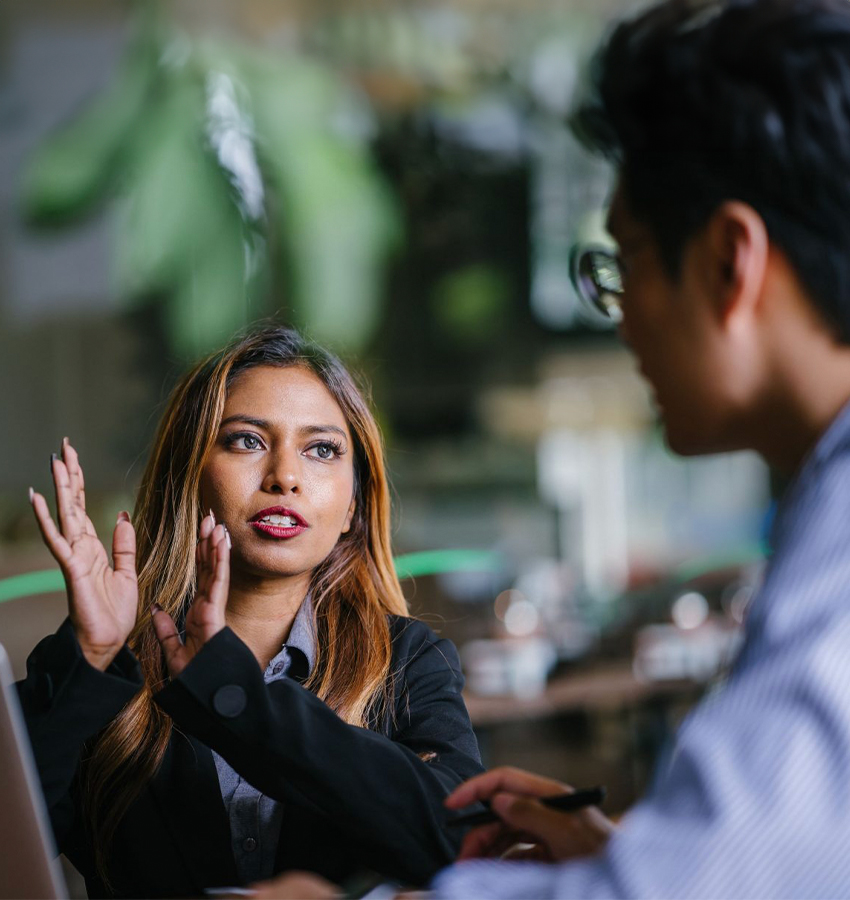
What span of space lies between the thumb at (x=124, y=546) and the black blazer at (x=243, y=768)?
0.06 m

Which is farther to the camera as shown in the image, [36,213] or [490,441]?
[490,441]

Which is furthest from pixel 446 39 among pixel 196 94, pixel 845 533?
pixel 845 533

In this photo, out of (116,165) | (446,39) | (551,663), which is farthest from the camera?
(446,39)

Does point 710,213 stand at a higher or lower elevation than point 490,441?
higher

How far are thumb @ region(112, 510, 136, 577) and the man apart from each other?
0.28 meters

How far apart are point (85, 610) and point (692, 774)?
47cm

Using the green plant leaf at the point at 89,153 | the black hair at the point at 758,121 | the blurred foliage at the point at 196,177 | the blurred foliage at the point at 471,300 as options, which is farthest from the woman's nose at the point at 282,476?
the blurred foliage at the point at 471,300

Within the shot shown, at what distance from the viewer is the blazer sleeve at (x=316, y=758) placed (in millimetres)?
800

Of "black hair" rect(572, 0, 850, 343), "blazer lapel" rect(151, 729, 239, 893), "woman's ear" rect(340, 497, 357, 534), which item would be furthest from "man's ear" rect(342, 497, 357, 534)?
"black hair" rect(572, 0, 850, 343)

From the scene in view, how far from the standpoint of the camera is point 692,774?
1.94 ft

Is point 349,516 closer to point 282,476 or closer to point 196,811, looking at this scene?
point 282,476

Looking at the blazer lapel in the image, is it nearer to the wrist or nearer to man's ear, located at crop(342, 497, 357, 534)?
the wrist

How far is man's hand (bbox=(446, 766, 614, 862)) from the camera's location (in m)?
0.80

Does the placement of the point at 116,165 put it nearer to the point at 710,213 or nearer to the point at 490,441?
the point at 490,441
